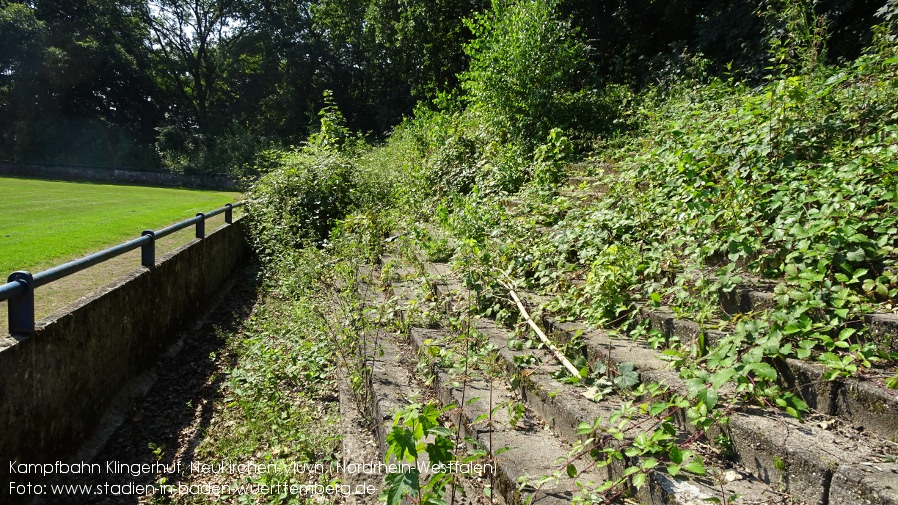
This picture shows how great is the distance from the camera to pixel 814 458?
1.95 m

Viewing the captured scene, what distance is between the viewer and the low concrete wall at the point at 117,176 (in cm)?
3052

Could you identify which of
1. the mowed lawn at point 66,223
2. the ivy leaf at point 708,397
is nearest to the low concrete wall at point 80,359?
the mowed lawn at point 66,223

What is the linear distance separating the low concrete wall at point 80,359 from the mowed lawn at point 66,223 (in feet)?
5.41

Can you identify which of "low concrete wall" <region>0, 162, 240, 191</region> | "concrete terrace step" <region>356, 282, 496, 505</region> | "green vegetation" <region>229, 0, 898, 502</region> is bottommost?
"low concrete wall" <region>0, 162, 240, 191</region>

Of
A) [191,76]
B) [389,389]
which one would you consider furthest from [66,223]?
[191,76]

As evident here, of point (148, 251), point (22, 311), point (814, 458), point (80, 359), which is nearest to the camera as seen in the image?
point (814, 458)

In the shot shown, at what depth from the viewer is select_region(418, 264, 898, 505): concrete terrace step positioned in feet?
5.91

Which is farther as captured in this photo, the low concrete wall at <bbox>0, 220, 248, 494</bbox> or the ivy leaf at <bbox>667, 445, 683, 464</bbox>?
the low concrete wall at <bbox>0, 220, 248, 494</bbox>

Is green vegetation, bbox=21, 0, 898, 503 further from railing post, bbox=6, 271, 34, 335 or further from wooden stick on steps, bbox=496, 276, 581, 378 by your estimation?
railing post, bbox=6, 271, 34, 335

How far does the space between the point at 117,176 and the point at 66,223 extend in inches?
1009

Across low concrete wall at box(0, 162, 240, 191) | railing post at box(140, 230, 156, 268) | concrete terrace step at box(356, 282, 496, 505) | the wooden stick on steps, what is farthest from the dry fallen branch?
low concrete wall at box(0, 162, 240, 191)

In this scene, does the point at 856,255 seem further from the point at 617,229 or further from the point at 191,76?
the point at 191,76

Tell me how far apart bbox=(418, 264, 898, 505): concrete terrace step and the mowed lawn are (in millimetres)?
7147

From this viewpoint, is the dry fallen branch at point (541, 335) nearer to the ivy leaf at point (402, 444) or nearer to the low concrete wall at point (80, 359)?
the ivy leaf at point (402, 444)
